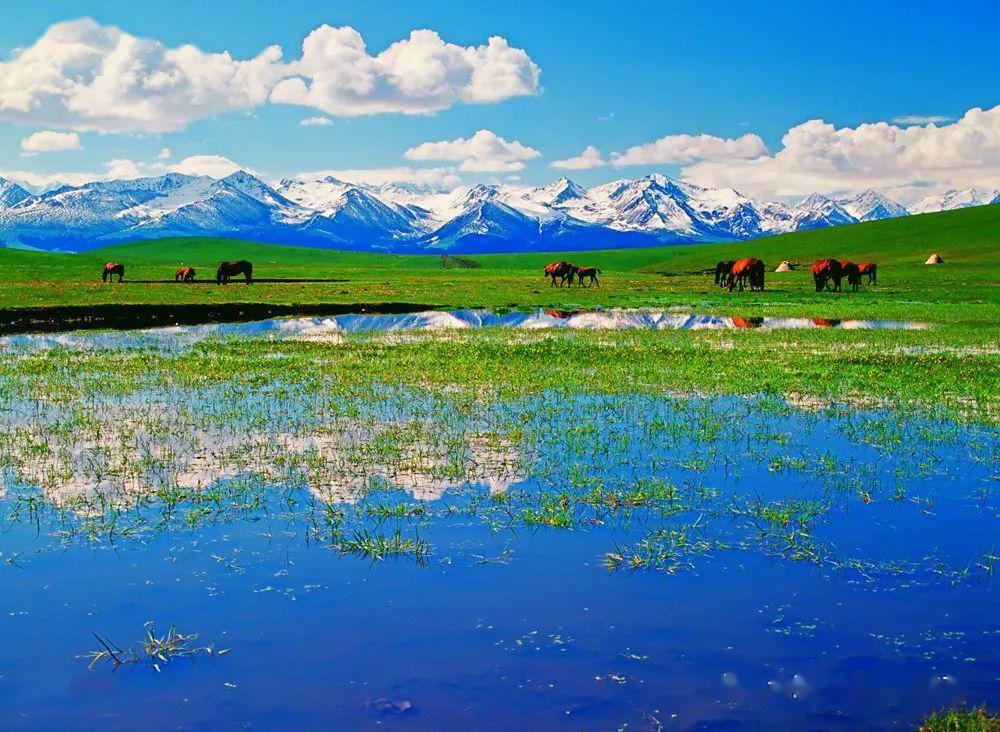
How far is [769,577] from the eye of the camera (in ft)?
33.8

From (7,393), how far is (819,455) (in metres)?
19.9

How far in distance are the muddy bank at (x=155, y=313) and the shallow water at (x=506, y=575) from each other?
2820 cm

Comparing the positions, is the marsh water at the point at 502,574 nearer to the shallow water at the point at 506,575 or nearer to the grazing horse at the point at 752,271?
the shallow water at the point at 506,575

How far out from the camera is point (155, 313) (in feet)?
171

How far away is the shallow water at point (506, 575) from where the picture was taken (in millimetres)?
7711

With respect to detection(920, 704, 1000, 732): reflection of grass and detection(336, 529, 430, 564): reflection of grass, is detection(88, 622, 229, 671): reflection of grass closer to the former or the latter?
detection(336, 529, 430, 564): reflection of grass

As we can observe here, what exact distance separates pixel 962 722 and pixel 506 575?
196 inches

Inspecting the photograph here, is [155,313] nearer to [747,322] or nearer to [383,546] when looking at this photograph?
[747,322]

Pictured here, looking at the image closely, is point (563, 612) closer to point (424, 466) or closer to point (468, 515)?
point (468, 515)

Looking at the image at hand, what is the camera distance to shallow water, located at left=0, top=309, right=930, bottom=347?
37.4m

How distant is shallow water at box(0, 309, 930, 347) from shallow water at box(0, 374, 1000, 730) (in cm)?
2100

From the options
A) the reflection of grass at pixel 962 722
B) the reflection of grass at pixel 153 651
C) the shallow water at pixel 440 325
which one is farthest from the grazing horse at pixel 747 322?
the reflection of grass at pixel 153 651

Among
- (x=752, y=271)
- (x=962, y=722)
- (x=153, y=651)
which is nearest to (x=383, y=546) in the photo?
(x=153, y=651)

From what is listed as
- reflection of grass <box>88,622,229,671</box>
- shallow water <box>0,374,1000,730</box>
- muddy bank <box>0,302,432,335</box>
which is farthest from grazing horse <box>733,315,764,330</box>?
reflection of grass <box>88,622,229,671</box>
